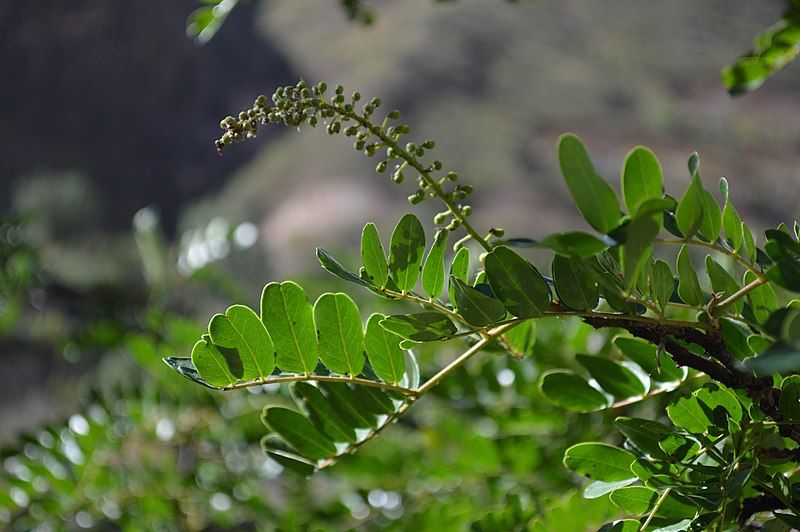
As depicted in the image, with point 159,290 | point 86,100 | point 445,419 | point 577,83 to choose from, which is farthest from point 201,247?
point 86,100

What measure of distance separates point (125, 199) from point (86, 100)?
2.36 meters

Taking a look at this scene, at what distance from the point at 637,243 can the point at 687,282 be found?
0.25 ft

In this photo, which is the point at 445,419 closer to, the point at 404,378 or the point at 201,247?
the point at 404,378

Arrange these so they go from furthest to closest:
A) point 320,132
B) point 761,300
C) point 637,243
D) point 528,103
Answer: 1. point 528,103
2. point 320,132
3. point 761,300
4. point 637,243

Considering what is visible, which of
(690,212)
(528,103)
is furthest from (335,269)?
(528,103)

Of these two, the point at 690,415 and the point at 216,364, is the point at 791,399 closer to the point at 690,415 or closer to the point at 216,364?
the point at 690,415

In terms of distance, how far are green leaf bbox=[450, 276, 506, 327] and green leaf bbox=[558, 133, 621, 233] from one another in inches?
2.2

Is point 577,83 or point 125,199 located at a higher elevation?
point 125,199

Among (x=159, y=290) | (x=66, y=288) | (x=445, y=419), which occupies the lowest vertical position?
(x=445, y=419)

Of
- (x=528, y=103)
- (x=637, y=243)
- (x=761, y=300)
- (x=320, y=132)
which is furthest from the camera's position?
(x=528, y=103)

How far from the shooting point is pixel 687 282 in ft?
1.00

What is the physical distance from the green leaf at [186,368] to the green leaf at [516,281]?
0.39 ft

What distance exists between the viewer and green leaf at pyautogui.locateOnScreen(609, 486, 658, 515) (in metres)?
0.34

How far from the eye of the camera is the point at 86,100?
49.1 ft
